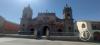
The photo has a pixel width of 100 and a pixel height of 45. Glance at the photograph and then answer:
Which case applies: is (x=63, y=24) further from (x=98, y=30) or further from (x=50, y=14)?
(x=98, y=30)

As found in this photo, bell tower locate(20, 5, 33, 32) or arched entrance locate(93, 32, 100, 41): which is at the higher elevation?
bell tower locate(20, 5, 33, 32)

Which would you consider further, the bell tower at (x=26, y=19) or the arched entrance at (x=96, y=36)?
the bell tower at (x=26, y=19)

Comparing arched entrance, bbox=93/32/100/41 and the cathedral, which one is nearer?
arched entrance, bbox=93/32/100/41

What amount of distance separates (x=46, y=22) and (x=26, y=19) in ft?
20.9

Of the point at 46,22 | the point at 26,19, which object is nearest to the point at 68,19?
the point at 46,22

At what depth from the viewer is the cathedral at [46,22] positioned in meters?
40.8

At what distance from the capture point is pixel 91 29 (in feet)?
104

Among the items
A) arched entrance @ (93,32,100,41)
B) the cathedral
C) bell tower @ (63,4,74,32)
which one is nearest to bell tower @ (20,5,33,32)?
Answer: the cathedral

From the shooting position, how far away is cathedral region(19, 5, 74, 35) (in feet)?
134

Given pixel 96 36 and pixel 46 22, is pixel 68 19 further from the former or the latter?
pixel 96 36

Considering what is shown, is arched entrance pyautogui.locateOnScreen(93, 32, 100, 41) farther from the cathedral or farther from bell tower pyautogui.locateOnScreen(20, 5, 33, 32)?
bell tower pyautogui.locateOnScreen(20, 5, 33, 32)

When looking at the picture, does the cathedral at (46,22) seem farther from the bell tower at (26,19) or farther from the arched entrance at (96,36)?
the arched entrance at (96,36)

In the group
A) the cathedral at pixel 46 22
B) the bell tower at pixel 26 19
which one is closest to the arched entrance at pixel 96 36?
the cathedral at pixel 46 22

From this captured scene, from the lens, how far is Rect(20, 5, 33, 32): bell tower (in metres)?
42.1
